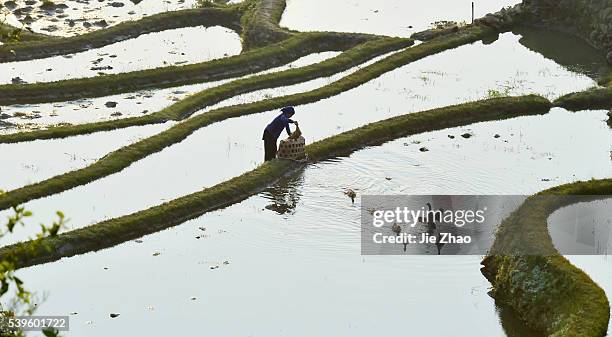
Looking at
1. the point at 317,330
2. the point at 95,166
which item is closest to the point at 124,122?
the point at 95,166

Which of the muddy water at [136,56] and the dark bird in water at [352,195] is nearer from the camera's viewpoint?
the dark bird in water at [352,195]

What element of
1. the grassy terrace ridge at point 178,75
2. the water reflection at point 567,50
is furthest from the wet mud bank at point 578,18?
the grassy terrace ridge at point 178,75

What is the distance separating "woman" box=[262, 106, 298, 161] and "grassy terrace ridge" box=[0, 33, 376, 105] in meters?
6.85

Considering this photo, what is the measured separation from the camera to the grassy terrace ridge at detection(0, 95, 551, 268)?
14.7 m

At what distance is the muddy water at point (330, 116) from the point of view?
16.9 metres

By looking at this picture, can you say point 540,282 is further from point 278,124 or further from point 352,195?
point 278,124

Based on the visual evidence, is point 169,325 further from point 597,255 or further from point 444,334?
point 597,255

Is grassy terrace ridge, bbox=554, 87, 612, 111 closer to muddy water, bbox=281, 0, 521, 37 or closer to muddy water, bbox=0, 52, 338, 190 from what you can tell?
muddy water, bbox=281, 0, 521, 37

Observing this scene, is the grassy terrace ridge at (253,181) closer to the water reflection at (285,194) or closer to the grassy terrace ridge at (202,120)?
the water reflection at (285,194)

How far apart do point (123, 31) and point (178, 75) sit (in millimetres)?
4856

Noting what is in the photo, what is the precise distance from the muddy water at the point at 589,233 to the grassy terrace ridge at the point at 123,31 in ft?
50.2

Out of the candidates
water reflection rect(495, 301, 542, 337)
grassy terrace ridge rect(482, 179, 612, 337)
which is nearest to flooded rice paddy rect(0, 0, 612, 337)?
water reflection rect(495, 301, 542, 337)

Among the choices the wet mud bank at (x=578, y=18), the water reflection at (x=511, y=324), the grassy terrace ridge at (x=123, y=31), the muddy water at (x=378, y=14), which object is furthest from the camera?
the muddy water at (x=378, y=14)

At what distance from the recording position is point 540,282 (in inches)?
501
